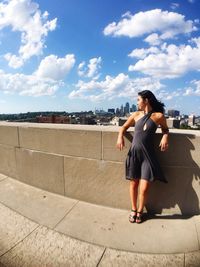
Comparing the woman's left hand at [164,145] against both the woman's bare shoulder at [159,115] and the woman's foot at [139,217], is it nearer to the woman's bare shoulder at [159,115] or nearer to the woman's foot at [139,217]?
the woman's bare shoulder at [159,115]

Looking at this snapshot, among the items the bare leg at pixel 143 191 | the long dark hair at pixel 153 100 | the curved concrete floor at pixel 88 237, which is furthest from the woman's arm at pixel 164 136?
the curved concrete floor at pixel 88 237

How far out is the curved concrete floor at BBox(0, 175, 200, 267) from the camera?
2540mm

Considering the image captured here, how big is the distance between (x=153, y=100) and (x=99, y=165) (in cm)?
130

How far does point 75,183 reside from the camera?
3906 millimetres

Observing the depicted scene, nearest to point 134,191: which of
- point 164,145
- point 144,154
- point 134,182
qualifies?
point 134,182

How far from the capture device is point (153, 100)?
321 centimetres

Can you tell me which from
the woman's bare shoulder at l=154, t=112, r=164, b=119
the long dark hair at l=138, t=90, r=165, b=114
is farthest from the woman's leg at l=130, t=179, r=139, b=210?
the long dark hair at l=138, t=90, r=165, b=114

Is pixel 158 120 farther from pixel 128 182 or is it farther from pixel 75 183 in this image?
pixel 75 183

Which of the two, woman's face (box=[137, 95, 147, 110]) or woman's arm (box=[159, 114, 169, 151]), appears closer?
woman's arm (box=[159, 114, 169, 151])

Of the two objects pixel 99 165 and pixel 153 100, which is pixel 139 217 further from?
pixel 153 100

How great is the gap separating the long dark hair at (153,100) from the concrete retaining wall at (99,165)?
1.20 ft

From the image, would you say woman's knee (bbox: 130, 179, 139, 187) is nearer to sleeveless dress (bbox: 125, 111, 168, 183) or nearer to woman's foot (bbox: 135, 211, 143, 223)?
sleeveless dress (bbox: 125, 111, 168, 183)

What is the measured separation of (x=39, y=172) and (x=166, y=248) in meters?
2.57

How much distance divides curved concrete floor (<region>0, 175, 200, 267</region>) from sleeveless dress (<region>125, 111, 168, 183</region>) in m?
0.67
